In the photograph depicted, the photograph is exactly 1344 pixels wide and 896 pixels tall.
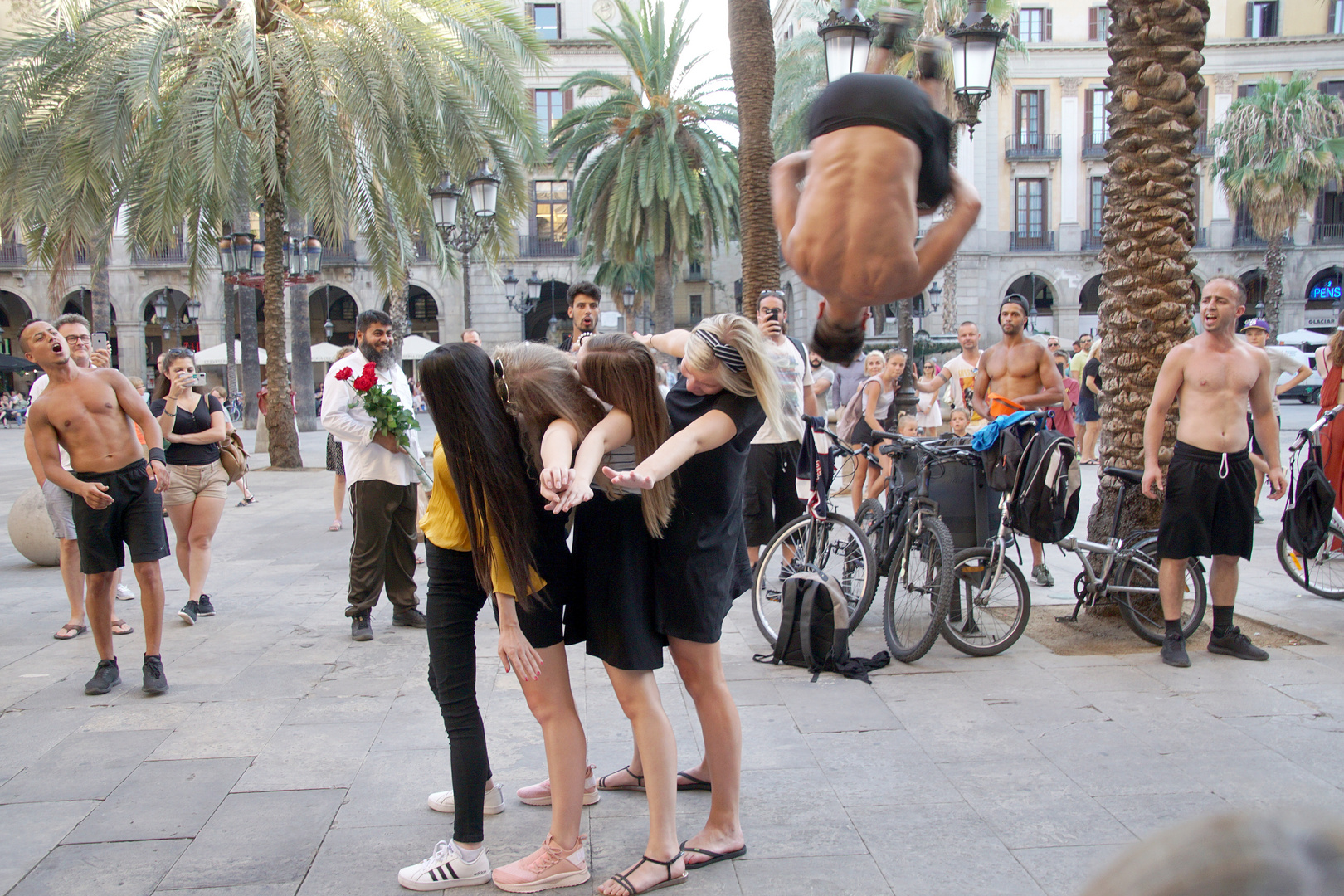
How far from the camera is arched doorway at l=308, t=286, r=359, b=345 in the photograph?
46906 millimetres

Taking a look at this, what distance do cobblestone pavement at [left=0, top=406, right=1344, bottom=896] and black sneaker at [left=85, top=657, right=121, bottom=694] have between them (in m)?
0.08

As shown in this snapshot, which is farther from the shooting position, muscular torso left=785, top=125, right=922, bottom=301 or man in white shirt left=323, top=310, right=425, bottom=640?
man in white shirt left=323, top=310, right=425, bottom=640

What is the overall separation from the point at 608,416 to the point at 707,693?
98 cm

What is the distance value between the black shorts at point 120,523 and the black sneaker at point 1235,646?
5.60m

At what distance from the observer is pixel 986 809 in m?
3.52

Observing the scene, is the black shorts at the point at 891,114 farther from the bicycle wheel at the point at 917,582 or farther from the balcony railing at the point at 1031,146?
the balcony railing at the point at 1031,146

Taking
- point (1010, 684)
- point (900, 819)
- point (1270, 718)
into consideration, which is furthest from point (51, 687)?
point (1270, 718)

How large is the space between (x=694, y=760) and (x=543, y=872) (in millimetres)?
1167

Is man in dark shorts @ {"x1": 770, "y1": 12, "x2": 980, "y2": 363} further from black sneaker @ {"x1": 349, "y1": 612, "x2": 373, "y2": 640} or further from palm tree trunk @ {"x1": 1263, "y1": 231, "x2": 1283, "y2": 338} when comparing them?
palm tree trunk @ {"x1": 1263, "y1": 231, "x2": 1283, "y2": 338}

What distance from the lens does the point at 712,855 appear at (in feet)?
10.4

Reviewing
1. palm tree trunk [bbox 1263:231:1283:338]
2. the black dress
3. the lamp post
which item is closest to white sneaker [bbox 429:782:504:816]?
the black dress

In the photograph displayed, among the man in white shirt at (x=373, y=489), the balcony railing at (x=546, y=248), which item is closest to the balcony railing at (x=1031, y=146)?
the balcony railing at (x=546, y=248)

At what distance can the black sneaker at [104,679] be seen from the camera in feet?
16.4

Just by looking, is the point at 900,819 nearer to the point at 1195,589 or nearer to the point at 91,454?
the point at 1195,589
